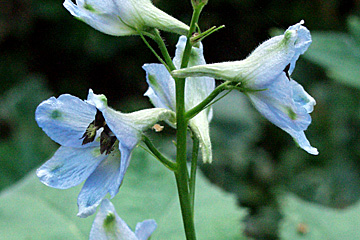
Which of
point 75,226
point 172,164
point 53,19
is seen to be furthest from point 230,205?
point 53,19

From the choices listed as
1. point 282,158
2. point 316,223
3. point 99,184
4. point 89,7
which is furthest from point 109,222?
point 282,158

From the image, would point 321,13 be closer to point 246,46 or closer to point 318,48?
point 246,46

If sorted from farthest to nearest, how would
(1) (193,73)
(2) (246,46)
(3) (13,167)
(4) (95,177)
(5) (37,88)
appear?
(2) (246,46), (5) (37,88), (3) (13,167), (4) (95,177), (1) (193,73)

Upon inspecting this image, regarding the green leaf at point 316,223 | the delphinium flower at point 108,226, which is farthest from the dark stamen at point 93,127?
the green leaf at point 316,223

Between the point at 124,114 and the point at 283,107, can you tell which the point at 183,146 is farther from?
the point at 283,107

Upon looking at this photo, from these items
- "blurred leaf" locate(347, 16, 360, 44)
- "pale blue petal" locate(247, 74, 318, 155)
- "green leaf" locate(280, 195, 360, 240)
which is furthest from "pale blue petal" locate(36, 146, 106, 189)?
"blurred leaf" locate(347, 16, 360, 44)

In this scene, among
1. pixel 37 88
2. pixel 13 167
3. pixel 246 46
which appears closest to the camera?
pixel 13 167

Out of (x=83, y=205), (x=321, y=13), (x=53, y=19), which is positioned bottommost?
(x=321, y=13)
